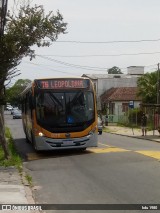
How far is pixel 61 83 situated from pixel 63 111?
1.12m

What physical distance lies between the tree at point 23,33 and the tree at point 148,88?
118 feet

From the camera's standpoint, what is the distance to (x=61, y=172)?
528 inches

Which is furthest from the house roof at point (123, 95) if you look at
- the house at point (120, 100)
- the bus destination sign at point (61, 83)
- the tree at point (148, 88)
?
the bus destination sign at point (61, 83)

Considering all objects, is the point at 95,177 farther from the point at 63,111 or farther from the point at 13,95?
the point at 13,95

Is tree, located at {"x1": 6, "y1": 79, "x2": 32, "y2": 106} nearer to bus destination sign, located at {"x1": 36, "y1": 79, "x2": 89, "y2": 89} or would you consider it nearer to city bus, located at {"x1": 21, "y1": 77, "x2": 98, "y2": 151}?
city bus, located at {"x1": 21, "y1": 77, "x2": 98, "y2": 151}

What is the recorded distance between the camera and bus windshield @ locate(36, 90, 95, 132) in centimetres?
1753

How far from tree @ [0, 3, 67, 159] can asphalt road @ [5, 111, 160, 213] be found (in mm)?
2454

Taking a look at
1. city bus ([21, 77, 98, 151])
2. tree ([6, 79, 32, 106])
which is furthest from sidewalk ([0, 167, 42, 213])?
tree ([6, 79, 32, 106])

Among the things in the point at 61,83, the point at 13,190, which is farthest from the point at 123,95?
the point at 13,190

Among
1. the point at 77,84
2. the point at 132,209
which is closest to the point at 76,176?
the point at 132,209

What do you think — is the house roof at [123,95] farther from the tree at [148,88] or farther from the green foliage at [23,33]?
the green foliage at [23,33]

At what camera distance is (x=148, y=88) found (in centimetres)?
5112

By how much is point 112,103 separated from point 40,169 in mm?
52588

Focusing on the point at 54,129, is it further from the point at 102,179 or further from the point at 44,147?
the point at 102,179
